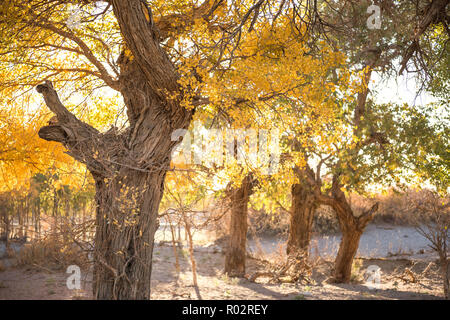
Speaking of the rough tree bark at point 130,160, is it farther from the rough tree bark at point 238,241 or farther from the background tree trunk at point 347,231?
the background tree trunk at point 347,231

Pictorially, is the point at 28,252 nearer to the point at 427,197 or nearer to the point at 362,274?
the point at 362,274

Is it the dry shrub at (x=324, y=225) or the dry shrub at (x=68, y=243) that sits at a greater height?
the dry shrub at (x=68, y=243)

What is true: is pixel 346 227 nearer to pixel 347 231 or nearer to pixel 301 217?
pixel 347 231

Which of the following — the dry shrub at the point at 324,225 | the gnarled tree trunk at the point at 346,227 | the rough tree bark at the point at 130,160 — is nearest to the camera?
the rough tree bark at the point at 130,160

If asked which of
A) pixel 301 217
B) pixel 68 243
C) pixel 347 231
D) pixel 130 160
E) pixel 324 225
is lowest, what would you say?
pixel 324 225

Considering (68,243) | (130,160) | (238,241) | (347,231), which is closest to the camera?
(68,243)

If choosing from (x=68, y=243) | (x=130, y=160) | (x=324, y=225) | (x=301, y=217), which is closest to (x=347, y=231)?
(x=301, y=217)

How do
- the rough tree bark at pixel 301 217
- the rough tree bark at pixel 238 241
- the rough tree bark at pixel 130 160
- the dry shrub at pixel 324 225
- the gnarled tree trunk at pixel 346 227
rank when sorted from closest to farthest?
the rough tree bark at pixel 130 160
the gnarled tree trunk at pixel 346 227
the rough tree bark at pixel 301 217
the rough tree bark at pixel 238 241
the dry shrub at pixel 324 225

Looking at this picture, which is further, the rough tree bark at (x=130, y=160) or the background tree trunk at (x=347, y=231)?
the background tree trunk at (x=347, y=231)

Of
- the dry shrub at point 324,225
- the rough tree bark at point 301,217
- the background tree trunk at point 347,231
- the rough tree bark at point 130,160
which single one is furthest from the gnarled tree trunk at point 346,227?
the dry shrub at point 324,225

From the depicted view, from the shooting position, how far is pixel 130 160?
4941mm

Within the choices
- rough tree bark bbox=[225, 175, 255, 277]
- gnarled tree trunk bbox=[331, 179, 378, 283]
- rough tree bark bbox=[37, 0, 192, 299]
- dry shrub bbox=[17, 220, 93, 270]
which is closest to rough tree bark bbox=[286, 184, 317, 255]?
gnarled tree trunk bbox=[331, 179, 378, 283]

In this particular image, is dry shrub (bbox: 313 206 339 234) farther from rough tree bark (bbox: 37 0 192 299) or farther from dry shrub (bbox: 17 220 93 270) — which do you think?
dry shrub (bbox: 17 220 93 270)

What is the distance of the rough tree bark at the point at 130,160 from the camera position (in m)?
4.64
